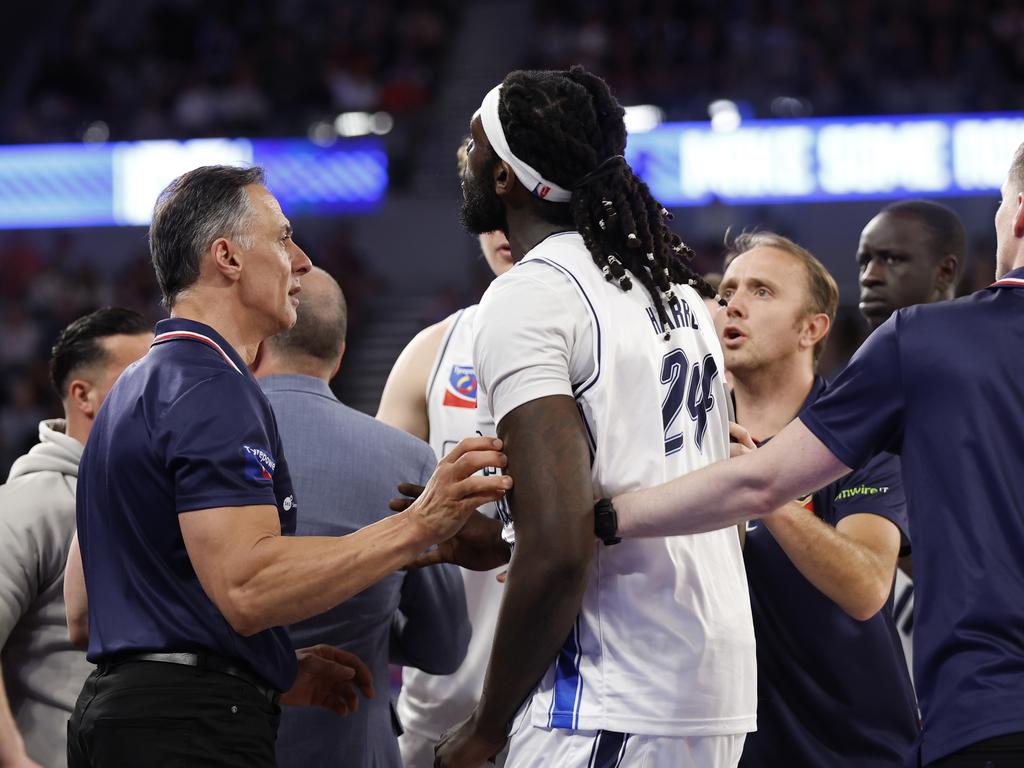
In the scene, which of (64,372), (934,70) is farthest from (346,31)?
(64,372)

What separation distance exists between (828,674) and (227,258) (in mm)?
2104

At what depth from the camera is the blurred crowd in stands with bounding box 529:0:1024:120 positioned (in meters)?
16.5

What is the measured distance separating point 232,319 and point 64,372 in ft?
5.20

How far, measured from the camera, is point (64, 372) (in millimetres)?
4434

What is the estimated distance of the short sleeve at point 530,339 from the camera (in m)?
2.66

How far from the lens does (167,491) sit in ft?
9.14

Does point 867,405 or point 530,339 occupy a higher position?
point 530,339

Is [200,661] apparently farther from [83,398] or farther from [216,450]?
[83,398]

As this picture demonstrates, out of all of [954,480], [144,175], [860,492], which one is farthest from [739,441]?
[144,175]

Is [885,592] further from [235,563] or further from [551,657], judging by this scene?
[235,563]

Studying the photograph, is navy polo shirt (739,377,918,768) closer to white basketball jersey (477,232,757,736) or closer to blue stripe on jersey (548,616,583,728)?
white basketball jersey (477,232,757,736)

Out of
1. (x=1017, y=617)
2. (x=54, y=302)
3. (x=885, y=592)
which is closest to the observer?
(x=1017, y=617)

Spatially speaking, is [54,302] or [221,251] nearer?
[221,251]

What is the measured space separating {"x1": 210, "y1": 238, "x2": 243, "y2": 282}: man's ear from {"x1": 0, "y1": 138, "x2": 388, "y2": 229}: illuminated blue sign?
14.5m
